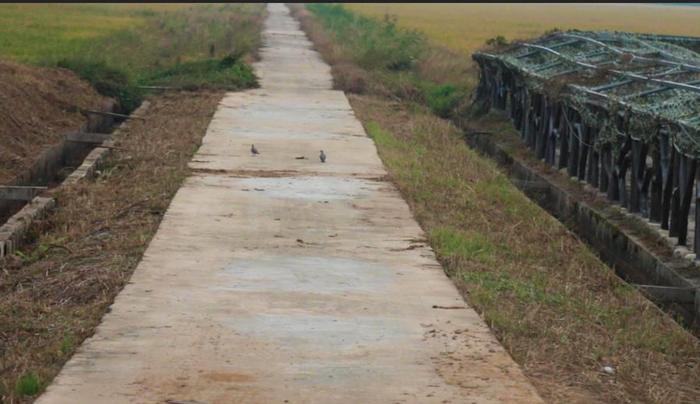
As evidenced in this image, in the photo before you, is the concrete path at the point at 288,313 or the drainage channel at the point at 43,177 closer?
the concrete path at the point at 288,313

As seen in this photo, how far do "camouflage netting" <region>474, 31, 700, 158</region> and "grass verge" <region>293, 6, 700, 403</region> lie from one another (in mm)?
1190

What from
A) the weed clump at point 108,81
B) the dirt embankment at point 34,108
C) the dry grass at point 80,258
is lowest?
the weed clump at point 108,81

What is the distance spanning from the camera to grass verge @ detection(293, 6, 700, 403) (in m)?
7.05

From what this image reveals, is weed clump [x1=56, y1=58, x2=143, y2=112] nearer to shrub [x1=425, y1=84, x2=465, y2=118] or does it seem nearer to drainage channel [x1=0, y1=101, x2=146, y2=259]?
drainage channel [x1=0, y1=101, x2=146, y2=259]

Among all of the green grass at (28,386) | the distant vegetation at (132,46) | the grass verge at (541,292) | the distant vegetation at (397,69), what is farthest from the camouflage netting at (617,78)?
the green grass at (28,386)

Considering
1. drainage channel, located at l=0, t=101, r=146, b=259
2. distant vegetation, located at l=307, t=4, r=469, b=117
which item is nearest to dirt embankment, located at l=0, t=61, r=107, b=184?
drainage channel, located at l=0, t=101, r=146, b=259

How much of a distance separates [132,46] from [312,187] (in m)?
21.7

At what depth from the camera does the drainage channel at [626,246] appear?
1009cm

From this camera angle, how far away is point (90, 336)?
7.16m

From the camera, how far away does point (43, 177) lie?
15.6 m

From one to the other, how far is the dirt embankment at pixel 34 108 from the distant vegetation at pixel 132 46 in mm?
1289

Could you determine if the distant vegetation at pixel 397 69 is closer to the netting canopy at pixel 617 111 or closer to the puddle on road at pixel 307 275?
the netting canopy at pixel 617 111

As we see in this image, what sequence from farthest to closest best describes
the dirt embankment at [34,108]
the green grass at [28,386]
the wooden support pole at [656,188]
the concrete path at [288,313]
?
the dirt embankment at [34,108]
the wooden support pole at [656,188]
the concrete path at [288,313]
the green grass at [28,386]

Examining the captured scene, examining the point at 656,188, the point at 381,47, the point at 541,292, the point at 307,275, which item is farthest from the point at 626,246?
the point at 381,47
